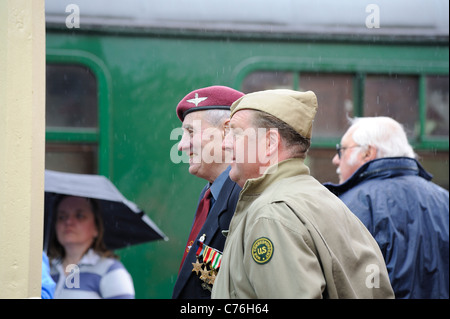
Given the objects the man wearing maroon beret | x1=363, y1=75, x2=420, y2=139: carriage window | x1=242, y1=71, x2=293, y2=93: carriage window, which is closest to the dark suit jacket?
the man wearing maroon beret

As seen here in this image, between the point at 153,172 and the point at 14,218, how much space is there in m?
2.67

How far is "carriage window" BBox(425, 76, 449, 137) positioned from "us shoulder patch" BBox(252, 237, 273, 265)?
10.9 feet

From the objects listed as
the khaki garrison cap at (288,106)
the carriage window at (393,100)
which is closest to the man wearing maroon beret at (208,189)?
the khaki garrison cap at (288,106)

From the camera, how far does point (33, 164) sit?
74.0 inches

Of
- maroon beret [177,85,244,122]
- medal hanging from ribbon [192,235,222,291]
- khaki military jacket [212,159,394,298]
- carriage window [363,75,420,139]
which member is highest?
carriage window [363,75,420,139]

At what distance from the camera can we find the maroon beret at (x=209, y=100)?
2.99 metres

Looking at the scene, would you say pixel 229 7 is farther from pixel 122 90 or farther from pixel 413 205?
pixel 413 205

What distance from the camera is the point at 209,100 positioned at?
2998 mm

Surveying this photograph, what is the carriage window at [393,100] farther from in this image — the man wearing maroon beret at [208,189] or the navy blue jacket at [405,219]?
the man wearing maroon beret at [208,189]

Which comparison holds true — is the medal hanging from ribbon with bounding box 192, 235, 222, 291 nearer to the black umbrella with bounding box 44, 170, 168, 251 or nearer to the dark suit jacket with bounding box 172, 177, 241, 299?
the dark suit jacket with bounding box 172, 177, 241, 299

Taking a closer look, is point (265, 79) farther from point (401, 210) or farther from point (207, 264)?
point (207, 264)

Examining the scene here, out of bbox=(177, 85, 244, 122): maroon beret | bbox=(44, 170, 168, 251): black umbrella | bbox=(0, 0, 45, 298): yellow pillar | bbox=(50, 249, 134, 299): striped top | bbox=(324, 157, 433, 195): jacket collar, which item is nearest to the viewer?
bbox=(0, 0, 45, 298): yellow pillar

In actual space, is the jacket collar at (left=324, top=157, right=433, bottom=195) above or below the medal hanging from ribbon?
above

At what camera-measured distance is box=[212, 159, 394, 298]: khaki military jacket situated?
1.68 meters
